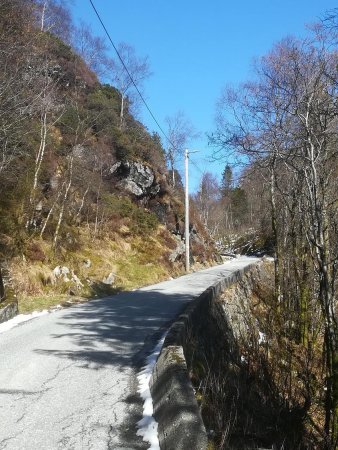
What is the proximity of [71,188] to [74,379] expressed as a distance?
1662 cm

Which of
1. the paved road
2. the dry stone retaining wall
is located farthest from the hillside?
the dry stone retaining wall

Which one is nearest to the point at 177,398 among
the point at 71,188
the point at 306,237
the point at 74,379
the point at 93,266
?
the point at 74,379

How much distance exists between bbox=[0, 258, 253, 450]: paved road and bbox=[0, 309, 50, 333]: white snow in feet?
0.81

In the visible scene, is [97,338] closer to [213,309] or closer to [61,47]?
[213,309]

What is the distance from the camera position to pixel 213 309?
512 inches

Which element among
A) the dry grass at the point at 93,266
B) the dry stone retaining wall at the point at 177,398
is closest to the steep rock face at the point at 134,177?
the dry grass at the point at 93,266

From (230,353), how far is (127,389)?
5079mm

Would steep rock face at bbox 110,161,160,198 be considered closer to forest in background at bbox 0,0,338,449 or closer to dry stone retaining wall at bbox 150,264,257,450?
forest in background at bbox 0,0,338,449

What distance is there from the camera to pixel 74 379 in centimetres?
591

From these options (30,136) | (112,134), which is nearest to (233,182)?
(30,136)

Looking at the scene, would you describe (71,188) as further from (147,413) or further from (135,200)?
(147,413)

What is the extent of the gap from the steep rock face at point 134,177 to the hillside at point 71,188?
0.23 feet

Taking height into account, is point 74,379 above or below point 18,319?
below

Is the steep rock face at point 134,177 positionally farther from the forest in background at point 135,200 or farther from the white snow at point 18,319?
the white snow at point 18,319
